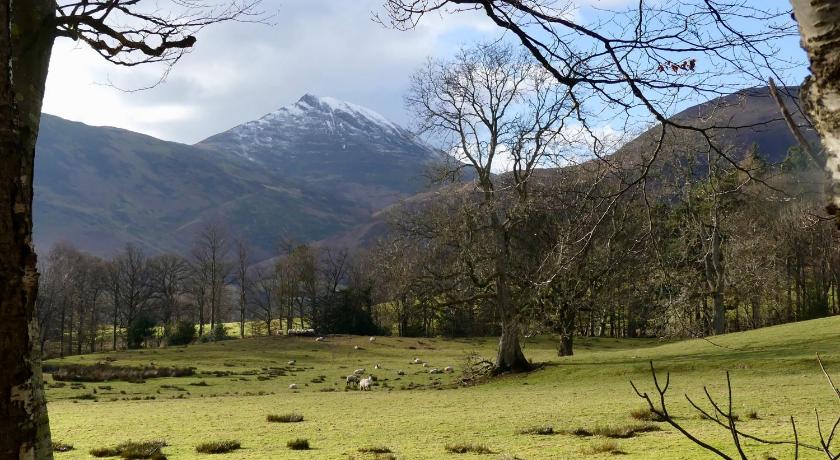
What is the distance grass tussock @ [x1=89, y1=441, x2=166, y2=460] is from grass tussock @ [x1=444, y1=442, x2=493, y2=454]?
359cm

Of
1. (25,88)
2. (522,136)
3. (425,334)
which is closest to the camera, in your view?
(25,88)

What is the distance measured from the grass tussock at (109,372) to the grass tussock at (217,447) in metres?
24.7

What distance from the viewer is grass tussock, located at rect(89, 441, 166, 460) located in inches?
304

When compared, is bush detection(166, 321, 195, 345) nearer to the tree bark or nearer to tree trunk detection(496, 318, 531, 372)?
tree trunk detection(496, 318, 531, 372)

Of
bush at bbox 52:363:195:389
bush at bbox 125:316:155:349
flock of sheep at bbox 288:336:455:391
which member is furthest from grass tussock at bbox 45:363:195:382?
bush at bbox 125:316:155:349

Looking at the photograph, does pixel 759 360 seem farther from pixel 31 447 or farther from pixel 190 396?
pixel 31 447

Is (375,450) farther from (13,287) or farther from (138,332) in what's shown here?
(138,332)

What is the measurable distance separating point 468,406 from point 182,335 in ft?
165

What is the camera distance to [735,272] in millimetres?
27922

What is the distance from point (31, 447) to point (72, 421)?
1353 centimetres

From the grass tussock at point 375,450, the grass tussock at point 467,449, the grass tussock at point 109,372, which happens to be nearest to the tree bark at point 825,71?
the grass tussock at point 467,449

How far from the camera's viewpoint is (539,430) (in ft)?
30.7

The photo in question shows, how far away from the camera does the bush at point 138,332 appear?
57.2 m

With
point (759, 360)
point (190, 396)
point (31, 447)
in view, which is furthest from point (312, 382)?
point (31, 447)
